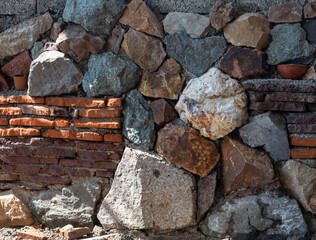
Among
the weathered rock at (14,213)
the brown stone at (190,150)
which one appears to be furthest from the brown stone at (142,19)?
the weathered rock at (14,213)

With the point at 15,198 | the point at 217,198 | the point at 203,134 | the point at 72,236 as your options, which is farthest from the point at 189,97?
the point at 15,198

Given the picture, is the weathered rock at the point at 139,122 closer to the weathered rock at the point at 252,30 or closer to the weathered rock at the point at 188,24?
the weathered rock at the point at 188,24

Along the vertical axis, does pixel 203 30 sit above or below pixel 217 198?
above

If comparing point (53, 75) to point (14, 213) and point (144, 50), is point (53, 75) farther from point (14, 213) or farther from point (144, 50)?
point (14, 213)

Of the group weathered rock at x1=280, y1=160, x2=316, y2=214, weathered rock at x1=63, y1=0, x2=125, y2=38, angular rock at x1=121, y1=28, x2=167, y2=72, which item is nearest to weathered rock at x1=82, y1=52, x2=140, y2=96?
angular rock at x1=121, y1=28, x2=167, y2=72

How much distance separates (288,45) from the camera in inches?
118

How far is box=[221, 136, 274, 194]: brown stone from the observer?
3.03m

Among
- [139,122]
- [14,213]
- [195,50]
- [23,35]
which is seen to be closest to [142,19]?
[195,50]

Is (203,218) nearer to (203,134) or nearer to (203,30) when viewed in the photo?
(203,134)

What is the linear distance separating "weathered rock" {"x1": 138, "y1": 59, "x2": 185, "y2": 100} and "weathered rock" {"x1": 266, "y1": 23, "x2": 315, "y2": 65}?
2.08 feet

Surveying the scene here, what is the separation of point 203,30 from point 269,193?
1196 mm

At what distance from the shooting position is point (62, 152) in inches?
136

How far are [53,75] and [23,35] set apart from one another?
0.43m

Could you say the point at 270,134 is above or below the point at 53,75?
below
